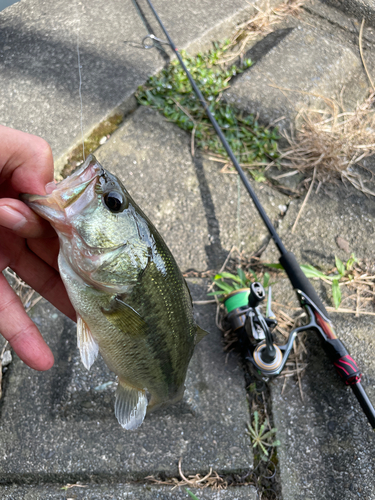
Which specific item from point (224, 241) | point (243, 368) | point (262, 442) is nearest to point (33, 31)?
point (224, 241)

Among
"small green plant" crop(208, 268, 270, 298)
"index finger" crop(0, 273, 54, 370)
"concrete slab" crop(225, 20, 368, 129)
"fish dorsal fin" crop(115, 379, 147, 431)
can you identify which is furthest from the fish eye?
"concrete slab" crop(225, 20, 368, 129)

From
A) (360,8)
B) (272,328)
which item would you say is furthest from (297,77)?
(272,328)

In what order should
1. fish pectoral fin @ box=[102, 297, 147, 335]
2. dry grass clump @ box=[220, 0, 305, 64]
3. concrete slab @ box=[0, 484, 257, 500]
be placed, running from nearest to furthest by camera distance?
fish pectoral fin @ box=[102, 297, 147, 335], concrete slab @ box=[0, 484, 257, 500], dry grass clump @ box=[220, 0, 305, 64]

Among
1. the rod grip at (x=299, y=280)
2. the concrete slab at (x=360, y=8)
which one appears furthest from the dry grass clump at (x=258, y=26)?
the rod grip at (x=299, y=280)

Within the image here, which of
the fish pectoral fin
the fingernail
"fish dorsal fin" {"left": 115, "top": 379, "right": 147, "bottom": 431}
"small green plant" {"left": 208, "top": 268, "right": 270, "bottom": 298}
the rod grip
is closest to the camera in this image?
the fingernail

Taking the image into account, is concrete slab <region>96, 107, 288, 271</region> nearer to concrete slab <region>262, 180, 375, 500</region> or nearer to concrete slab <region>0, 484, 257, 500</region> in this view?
concrete slab <region>262, 180, 375, 500</region>

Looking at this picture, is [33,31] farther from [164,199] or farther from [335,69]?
[335,69]
